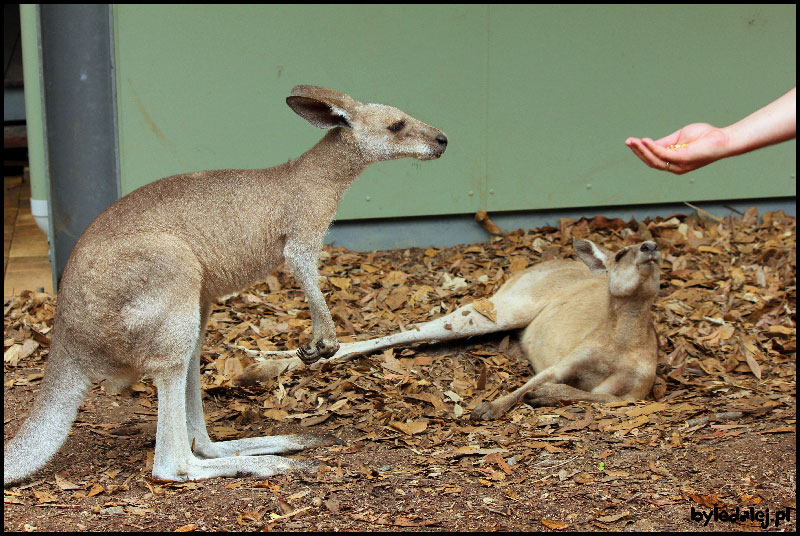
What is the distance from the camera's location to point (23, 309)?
6402mm

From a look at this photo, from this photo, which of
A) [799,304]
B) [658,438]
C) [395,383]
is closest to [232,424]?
[395,383]

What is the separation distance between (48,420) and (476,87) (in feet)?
14.8

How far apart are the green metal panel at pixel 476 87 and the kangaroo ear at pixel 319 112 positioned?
2.85 meters

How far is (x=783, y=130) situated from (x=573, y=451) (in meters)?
1.93

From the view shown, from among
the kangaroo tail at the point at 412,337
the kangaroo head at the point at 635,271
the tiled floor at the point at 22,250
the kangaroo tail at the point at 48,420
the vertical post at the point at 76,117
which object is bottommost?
the kangaroo tail at the point at 412,337

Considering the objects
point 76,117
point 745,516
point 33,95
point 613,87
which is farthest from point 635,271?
point 33,95

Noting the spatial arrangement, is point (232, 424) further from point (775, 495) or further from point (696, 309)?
point (696, 309)

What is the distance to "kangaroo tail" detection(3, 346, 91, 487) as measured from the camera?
3775 mm

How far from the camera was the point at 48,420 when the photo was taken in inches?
150

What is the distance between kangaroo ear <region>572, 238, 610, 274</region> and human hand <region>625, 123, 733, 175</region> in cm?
234

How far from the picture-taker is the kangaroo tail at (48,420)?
3775 millimetres

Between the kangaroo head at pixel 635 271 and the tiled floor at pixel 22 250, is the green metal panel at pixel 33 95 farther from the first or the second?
the kangaroo head at pixel 635 271

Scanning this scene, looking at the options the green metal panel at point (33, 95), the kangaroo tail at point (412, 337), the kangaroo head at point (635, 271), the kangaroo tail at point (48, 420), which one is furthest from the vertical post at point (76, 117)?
the kangaroo head at point (635, 271)

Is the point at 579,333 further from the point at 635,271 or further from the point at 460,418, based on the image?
the point at 460,418
